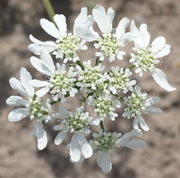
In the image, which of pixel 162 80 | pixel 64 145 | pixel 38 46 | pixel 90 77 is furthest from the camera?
pixel 64 145

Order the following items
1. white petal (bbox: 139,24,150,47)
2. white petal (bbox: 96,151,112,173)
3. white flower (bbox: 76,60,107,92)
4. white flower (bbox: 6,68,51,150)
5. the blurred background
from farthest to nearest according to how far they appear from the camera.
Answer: the blurred background, white petal (bbox: 96,151,112,173), white petal (bbox: 139,24,150,47), white flower (bbox: 6,68,51,150), white flower (bbox: 76,60,107,92)

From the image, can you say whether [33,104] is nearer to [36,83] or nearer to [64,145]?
[36,83]

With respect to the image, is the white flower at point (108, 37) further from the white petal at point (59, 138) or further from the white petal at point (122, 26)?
the white petal at point (59, 138)

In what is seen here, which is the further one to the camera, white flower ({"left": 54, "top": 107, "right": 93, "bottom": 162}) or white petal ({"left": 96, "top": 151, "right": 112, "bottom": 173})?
white petal ({"left": 96, "top": 151, "right": 112, "bottom": 173})

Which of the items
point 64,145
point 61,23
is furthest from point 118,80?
point 64,145

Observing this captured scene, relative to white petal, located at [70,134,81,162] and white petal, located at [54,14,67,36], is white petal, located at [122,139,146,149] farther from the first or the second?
white petal, located at [54,14,67,36]

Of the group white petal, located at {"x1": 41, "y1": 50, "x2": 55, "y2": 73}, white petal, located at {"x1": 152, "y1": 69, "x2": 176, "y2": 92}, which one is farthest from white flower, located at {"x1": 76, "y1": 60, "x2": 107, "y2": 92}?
white petal, located at {"x1": 152, "y1": 69, "x2": 176, "y2": 92}
